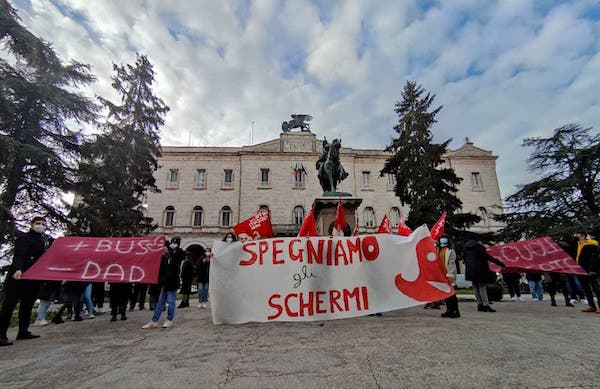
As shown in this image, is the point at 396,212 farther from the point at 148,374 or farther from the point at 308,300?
the point at 148,374

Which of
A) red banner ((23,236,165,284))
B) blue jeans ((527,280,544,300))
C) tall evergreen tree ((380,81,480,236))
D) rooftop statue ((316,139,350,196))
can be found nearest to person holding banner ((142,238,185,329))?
red banner ((23,236,165,284))

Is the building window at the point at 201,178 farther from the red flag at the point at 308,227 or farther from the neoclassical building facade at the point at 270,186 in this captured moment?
the red flag at the point at 308,227

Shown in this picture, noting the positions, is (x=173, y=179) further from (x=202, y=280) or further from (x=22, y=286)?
(x=22, y=286)

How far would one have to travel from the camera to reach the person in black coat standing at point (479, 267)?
661 centimetres

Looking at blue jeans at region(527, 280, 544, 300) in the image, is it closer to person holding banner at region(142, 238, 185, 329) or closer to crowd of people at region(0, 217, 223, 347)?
crowd of people at region(0, 217, 223, 347)

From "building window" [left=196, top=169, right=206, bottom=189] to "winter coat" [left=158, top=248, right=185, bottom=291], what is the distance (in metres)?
28.0

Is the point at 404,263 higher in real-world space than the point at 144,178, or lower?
lower

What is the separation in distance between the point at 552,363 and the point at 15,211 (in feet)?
60.8

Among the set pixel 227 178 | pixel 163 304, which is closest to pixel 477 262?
pixel 163 304

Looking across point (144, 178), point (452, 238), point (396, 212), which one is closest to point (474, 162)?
point (396, 212)

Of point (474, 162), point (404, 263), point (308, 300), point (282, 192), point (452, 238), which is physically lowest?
point (308, 300)

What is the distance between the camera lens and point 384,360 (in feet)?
9.94

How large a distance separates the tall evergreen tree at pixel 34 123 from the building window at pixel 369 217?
26.0m

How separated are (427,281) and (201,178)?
3104 cm
